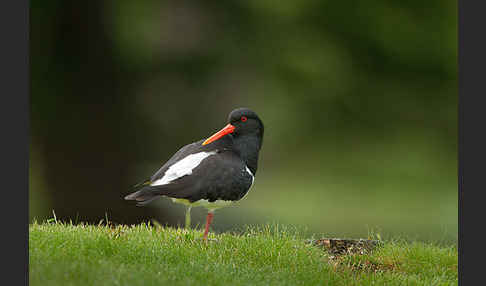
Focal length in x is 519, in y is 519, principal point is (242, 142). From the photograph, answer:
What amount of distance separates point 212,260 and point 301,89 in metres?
8.26

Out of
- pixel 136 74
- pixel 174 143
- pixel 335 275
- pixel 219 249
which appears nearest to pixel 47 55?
pixel 136 74

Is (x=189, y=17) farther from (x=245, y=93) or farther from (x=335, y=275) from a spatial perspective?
(x=335, y=275)

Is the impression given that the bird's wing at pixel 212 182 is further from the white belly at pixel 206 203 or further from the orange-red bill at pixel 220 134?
the orange-red bill at pixel 220 134

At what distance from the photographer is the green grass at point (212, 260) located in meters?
3.83

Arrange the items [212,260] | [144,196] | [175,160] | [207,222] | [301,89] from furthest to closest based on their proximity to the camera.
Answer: [301,89] → [175,160] → [207,222] → [144,196] → [212,260]

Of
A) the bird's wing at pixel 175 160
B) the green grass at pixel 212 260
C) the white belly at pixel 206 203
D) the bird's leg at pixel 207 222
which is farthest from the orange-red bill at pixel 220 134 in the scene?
the green grass at pixel 212 260

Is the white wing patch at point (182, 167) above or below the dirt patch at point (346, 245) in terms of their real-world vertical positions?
above

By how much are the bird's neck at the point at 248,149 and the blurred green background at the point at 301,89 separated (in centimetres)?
503

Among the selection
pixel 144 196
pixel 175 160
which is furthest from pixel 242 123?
pixel 144 196

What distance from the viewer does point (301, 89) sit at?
40.4 feet

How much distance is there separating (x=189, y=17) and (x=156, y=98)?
1.98 metres

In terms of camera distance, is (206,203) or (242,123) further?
(242,123)

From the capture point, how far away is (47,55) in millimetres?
10188

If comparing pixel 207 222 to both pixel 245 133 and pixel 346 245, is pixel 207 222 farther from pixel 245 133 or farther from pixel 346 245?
pixel 346 245
